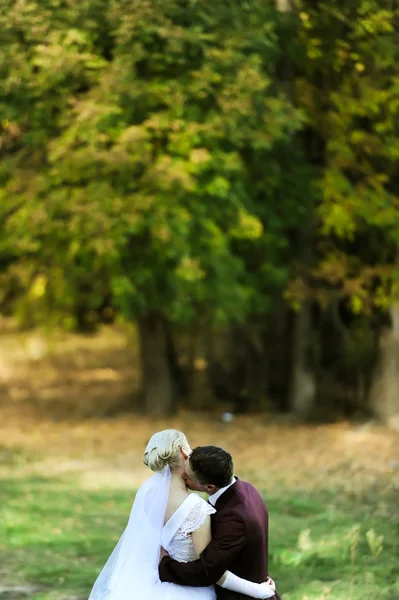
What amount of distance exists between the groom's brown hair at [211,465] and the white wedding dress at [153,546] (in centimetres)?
13

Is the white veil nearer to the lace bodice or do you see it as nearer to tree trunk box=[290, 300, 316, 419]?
the lace bodice

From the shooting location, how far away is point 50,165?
14.0 metres

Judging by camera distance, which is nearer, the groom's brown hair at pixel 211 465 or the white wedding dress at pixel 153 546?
the groom's brown hair at pixel 211 465

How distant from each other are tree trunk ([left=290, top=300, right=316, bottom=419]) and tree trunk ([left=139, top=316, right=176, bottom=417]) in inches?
82.2

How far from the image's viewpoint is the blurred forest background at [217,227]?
12258 mm

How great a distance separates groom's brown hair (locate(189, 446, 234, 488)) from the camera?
452cm

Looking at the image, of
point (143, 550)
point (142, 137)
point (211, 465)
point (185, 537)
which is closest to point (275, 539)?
point (143, 550)

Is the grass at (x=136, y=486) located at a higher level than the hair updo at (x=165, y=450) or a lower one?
lower

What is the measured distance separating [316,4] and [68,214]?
4838 millimetres

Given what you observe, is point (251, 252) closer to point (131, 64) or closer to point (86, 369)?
point (131, 64)

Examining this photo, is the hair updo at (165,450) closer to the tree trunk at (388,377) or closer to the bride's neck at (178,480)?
the bride's neck at (178,480)

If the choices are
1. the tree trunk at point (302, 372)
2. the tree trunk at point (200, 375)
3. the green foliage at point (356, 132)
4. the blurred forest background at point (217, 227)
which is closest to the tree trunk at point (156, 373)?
the blurred forest background at point (217, 227)

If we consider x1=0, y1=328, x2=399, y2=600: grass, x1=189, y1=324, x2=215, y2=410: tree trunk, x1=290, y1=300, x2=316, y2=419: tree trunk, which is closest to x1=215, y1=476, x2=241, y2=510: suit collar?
x1=0, y1=328, x2=399, y2=600: grass

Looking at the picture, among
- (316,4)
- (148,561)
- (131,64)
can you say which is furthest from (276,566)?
(316,4)
